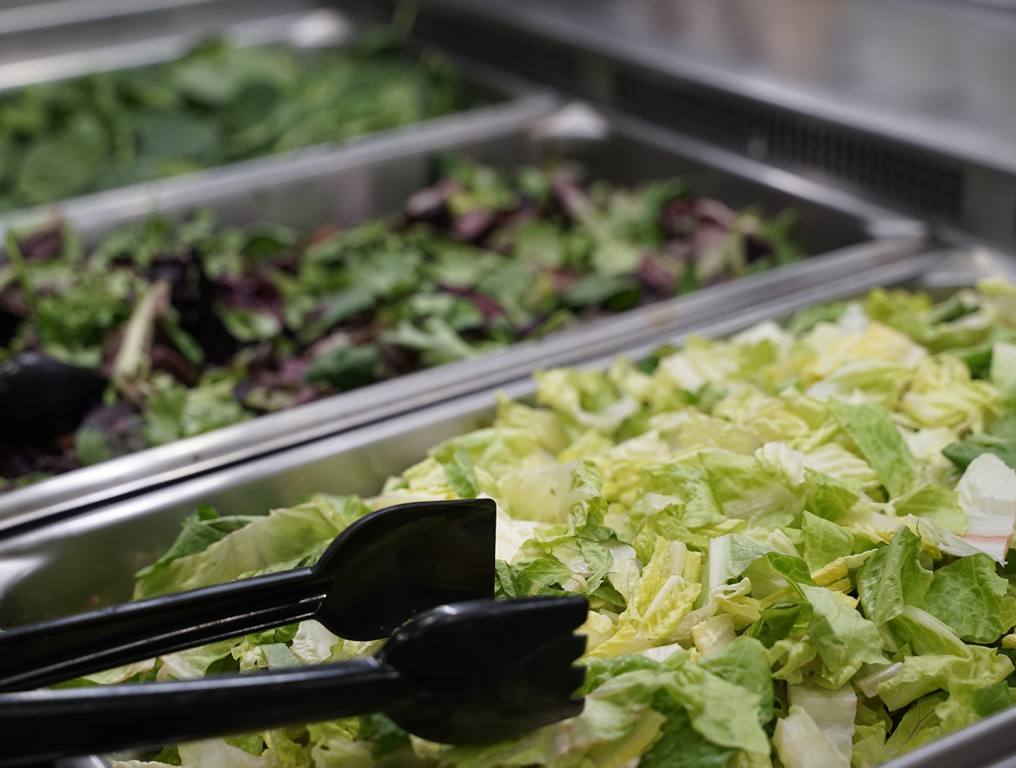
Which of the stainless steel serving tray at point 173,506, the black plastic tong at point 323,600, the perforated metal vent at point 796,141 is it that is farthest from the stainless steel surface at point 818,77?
the black plastic tong at point 323,600

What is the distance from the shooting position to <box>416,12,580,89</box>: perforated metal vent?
10.6 ft

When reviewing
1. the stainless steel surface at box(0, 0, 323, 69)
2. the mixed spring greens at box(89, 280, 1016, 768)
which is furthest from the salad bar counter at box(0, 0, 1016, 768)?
the stainless steel surface at box(0, 0, 323, 69)

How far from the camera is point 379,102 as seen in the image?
132 inches

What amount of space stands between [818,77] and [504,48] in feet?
3.71

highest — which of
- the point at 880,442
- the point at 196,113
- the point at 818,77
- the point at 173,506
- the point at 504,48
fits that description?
the point at 818,77

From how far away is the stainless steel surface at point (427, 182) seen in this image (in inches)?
71.6

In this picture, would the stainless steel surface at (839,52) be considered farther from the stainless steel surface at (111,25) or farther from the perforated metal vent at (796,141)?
the stainless steel surface at (111,25)

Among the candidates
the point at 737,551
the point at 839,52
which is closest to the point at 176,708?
the point at 737,551

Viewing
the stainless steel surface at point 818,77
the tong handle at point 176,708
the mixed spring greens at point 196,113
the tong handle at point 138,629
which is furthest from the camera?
the mixed spring greens at point 196,113

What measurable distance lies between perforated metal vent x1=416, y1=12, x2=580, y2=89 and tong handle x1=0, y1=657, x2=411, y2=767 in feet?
8.01

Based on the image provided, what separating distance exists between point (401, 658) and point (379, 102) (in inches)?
100

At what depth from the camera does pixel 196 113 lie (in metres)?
3.42

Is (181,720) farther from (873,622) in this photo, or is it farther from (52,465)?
(52,465)

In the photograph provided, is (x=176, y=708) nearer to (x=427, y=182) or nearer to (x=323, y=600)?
(x=323, y=600)
